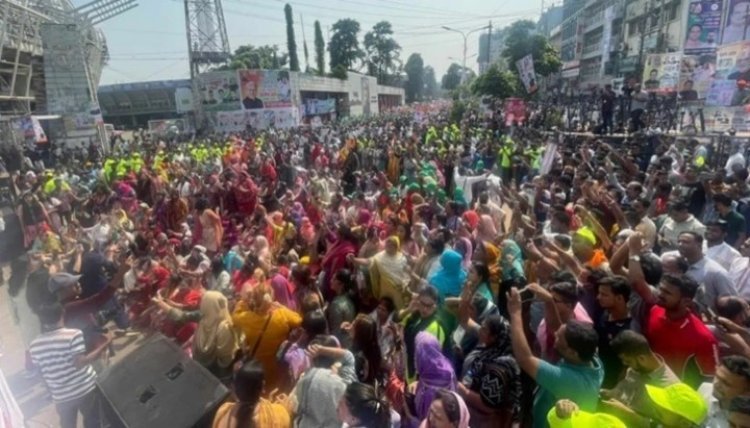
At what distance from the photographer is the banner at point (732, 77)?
12.4m

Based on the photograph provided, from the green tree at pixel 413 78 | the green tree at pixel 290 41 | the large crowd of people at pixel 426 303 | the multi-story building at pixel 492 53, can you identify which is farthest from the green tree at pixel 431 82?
the large crowd of people at pixel 426 303

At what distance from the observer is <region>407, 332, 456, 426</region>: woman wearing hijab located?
110 inches

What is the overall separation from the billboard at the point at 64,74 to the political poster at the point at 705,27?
27297 mm

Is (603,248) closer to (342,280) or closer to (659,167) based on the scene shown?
(342,280)

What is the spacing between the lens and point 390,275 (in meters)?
4.36

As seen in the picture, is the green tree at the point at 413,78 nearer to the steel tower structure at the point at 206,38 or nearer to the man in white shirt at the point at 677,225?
the steel tower structure at the point at 206,38

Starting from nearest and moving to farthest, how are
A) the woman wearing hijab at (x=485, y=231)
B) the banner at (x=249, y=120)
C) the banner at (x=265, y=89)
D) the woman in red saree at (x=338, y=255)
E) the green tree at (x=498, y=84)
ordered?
the woman in red saree at (x=338, y=255)
the woman wearing hijab at (x=485, y=231)
the green tree at (x=498, y=84)
the banner at (x=249, y=120)
the banner at (x=265, y=89)

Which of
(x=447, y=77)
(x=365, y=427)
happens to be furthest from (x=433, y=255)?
(x=447, y=77)

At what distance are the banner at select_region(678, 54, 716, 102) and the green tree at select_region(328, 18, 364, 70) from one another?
5689cm

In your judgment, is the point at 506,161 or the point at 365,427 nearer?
the point at 365,427

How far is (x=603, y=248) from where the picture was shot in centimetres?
460

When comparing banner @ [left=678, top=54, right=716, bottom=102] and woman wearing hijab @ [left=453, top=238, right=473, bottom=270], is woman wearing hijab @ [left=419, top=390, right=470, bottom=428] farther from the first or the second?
banner @ [left=678, top=54, right=716, bottom=102]

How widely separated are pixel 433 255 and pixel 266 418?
2.37 meters

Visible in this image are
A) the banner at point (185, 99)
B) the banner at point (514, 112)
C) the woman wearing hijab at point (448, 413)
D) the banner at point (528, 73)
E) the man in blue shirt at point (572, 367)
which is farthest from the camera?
the banner at point (185, 99)
